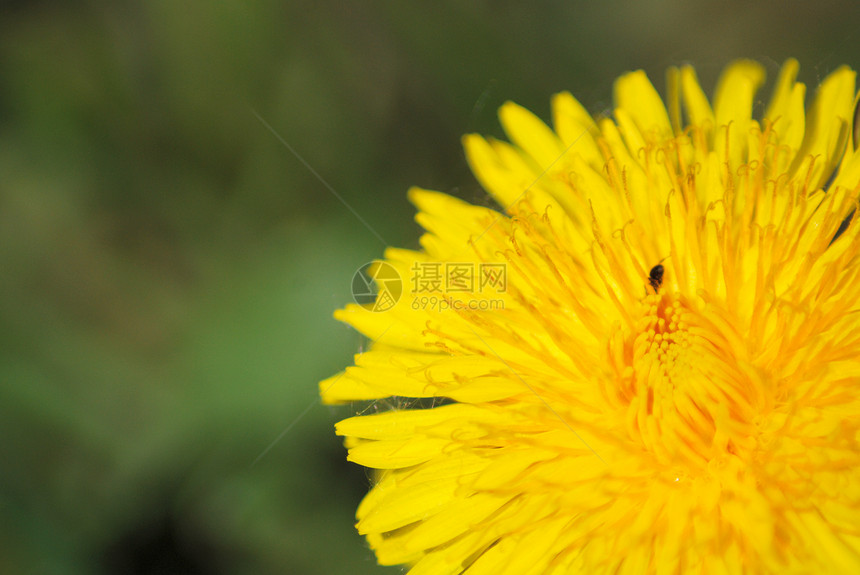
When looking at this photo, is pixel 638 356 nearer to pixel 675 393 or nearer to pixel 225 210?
pixel 675 393

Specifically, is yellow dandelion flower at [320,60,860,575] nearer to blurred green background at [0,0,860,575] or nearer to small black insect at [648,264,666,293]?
small black insect at [648,264,666,293]

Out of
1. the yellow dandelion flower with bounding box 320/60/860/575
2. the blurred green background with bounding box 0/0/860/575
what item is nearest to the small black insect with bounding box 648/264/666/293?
the yellow dandelion flower with bounding box 320/60/860/575

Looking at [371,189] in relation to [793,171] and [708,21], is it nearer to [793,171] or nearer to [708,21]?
[793,171]

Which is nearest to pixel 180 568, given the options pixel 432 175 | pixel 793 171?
pixel 432 175

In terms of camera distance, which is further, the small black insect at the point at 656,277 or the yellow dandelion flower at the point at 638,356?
the small black insect at the point at 656,277

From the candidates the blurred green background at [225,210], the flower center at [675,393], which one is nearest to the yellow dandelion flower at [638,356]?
the flower center at [675,393]

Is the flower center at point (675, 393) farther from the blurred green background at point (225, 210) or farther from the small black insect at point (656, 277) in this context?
the blurred green background at point (225, 210)
